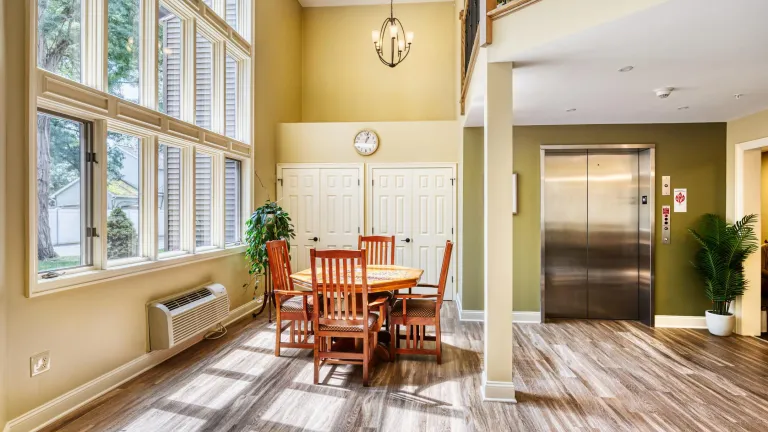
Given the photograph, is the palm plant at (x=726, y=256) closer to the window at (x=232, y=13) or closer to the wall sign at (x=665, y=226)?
the wall sign at (x=665, y=226)

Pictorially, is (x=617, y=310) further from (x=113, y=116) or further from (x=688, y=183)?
(x=113, y=116)

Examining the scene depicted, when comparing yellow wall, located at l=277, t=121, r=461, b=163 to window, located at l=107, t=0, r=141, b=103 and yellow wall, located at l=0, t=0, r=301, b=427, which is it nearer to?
yellow wall, located at l=0, t=0, r=301, b=427

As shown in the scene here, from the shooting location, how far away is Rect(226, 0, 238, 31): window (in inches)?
205

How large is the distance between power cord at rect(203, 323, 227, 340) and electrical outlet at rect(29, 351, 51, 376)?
1824 mm

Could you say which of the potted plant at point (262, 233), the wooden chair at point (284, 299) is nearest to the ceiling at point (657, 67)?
the wooden chair at point (284, 299)

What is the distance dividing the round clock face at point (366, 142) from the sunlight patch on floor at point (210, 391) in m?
3.81

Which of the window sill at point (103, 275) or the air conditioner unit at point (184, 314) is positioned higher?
the window sill at point (103, 275)

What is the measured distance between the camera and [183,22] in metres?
4.20

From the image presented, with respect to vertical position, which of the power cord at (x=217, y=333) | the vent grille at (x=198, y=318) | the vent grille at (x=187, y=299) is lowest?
the power cord at (x=217, y=333)

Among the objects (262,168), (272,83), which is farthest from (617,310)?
(272,83)

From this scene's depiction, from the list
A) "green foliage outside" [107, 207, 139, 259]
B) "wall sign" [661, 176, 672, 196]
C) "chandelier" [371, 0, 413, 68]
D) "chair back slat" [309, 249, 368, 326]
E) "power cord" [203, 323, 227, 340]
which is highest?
"chandelier" [371, 0, 413, 68]

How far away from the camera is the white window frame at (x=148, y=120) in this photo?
8.52ft

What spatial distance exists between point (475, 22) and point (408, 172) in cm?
256

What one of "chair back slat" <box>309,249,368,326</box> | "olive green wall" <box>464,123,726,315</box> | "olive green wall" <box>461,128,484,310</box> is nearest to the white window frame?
"chair back slat" <box>309,249,368,326</box>
